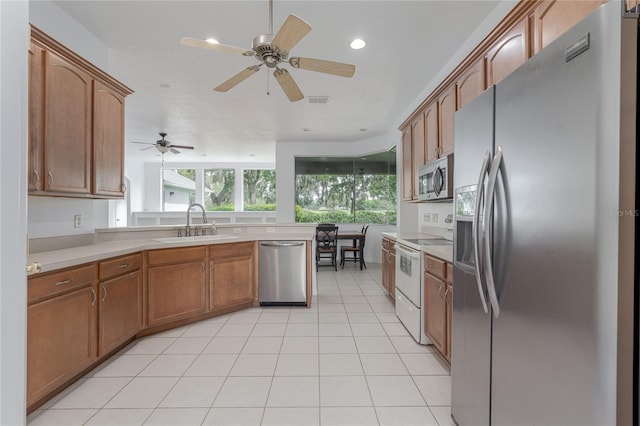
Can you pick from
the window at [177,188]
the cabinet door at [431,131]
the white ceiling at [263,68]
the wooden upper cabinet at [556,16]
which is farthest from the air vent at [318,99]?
the window at [177,188]

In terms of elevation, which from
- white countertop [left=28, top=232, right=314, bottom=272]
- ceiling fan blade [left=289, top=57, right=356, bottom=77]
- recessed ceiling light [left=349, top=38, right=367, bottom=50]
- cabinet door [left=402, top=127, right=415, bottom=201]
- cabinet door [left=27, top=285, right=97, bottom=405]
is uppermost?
recessed ceiling light [left=349, top=38, right=367, bottom=50]

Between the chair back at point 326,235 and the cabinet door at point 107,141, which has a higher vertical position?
the cabinet door at point 107,141

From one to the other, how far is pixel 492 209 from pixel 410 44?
7.51 ft

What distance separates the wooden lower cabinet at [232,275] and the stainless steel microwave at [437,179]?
6.72ft

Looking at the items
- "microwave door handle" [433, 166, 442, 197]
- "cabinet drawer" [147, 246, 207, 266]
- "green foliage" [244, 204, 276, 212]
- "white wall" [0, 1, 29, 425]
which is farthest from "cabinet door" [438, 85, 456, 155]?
"green foliage" [244, 204, 276, 212]

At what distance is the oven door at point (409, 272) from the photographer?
2.60 metres

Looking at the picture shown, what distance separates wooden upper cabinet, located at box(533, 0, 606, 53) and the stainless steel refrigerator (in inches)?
25.5

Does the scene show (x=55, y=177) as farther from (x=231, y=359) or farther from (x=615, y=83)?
(x=615, y=83)

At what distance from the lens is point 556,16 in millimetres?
1564

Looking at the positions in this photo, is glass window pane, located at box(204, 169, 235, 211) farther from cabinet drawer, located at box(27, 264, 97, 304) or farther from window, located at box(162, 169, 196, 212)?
cabinet drawer, located at box(27, 264, 97, 304)

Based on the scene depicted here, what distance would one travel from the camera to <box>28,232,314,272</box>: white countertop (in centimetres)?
187

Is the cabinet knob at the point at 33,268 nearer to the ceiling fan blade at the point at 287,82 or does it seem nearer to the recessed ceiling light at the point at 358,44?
the ceiling fan blade at the point at 287,82

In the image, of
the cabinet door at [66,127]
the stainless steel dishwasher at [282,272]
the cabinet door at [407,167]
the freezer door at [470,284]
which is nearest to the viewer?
the freezer door at [470,284]

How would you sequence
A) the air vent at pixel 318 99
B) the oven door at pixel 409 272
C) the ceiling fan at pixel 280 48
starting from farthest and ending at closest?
1. the air vent at pixel 318 99
2. the oven door at pixel 409 272
3. the ceiling fan at pixel 280 48
